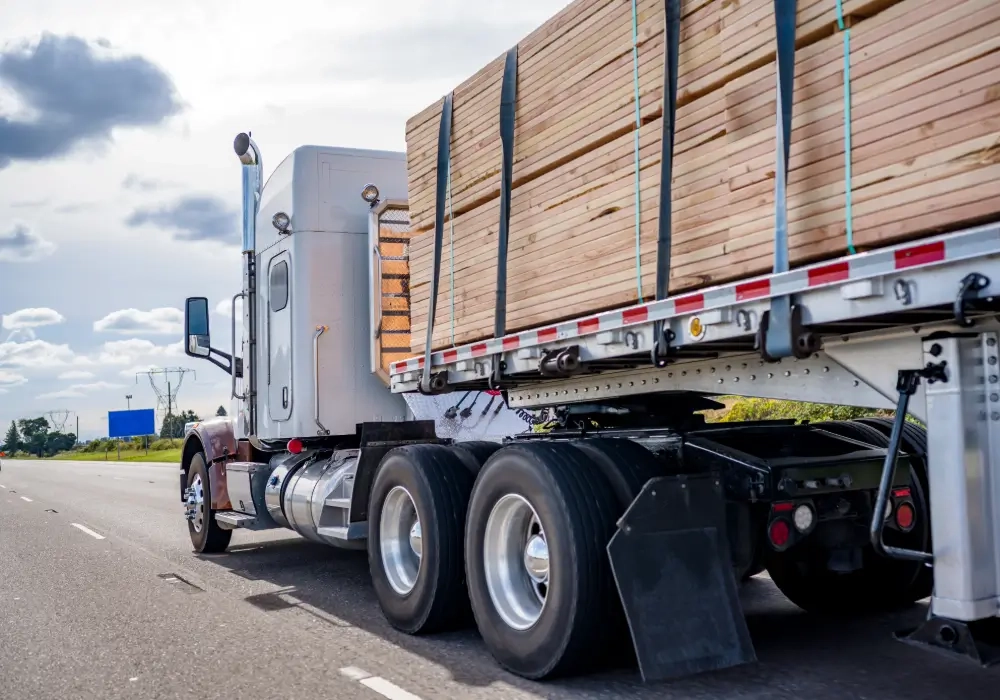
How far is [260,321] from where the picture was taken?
9.34 meters

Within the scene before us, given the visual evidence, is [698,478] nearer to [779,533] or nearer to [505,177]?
[779,533]

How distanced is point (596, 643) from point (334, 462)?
13.3 ft

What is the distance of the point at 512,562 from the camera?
5203mm

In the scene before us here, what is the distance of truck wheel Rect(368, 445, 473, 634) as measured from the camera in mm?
5660

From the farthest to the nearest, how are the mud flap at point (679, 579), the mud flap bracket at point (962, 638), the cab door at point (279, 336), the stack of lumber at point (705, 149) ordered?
the cab door at point (279, 336)
the mud flap at point (679, 579)
the mud flap bracket at point (962, 638)
the stack of lumber at point (705, 149)

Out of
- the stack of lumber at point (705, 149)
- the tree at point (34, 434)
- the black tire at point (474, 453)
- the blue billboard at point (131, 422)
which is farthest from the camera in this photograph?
the tree at point (34, 434)

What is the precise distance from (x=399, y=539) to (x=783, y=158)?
3582mm

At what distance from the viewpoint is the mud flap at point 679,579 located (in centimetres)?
430

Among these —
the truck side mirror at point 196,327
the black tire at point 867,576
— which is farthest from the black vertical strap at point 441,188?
the truck side mirror at point 196,327

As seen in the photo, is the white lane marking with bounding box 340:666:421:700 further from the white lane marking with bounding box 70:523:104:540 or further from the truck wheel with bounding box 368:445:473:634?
the white lane marking with bounding box 70:523:104:540

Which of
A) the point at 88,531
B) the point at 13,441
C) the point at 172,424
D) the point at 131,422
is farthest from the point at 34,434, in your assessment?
the point at 88,531

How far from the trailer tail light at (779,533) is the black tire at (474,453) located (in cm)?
169

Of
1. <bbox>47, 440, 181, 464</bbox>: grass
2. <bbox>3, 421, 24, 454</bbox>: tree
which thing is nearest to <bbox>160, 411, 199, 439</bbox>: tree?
<bbox>47, 440, 181, 464</bbox>: grass

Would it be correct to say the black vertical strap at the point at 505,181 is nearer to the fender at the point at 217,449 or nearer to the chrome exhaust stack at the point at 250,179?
the chrome exhaust stack at the point at 250,179
